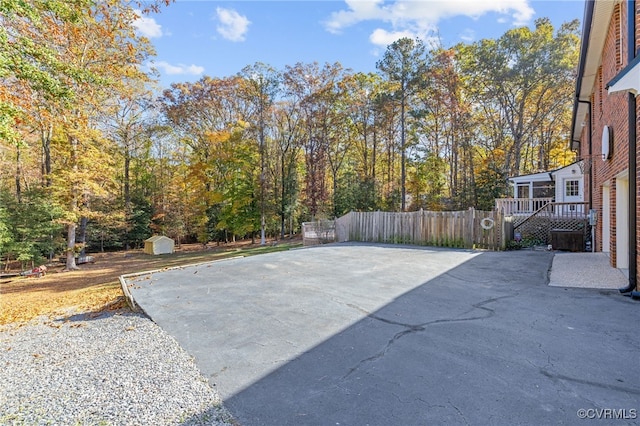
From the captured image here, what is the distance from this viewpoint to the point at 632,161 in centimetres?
509

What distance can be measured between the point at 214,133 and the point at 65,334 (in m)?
20.3

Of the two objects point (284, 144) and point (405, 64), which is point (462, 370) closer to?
point (405, 64)

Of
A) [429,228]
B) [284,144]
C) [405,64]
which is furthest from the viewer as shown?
[284,144]

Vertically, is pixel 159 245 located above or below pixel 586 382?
below

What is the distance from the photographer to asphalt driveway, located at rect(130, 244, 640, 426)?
2.37 metres

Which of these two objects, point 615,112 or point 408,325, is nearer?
point 408,325

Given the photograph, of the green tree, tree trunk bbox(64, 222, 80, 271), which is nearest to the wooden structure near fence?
the green tree

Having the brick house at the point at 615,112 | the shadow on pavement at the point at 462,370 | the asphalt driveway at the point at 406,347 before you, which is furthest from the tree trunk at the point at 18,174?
the brick house at the point at 615,112

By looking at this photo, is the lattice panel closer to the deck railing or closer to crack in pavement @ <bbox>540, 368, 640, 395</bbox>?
the deck railing

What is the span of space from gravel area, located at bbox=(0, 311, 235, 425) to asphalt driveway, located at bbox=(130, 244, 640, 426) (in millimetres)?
217

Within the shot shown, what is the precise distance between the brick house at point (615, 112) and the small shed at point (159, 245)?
23603 mm

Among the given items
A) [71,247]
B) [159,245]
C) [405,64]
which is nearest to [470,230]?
[405,64]

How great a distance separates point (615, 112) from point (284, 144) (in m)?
23.4

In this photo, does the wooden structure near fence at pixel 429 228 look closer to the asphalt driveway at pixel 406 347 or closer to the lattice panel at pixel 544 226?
the lattice panel at pixel 544 226
